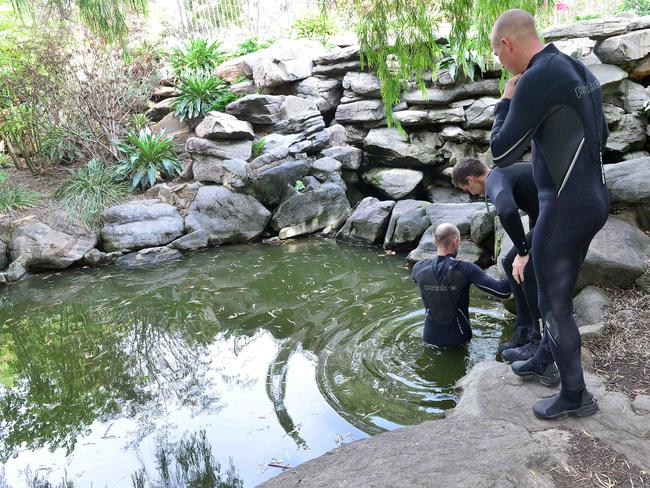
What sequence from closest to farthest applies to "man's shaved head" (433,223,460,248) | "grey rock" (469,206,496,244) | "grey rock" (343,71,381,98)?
"man's shaved head" (433,223,460,248), "grey rock" (469,206,496,244), "grey rock" (343,71,381,98)

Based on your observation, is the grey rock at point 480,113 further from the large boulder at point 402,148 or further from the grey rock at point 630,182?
the grey rock at point 630,182

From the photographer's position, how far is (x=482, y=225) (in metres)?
6.04

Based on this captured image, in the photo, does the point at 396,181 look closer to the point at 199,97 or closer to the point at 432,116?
the point at 432,116

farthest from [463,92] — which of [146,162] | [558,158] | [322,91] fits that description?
[558,158]

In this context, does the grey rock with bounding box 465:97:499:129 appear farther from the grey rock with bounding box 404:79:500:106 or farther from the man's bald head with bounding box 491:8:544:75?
the man's bald head with bounding box 491:8:544:75

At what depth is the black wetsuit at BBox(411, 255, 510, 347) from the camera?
3.54 meters

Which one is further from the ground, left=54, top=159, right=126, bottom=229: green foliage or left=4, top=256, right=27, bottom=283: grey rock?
left=54, top=159, right=126, bottom=229: green foliage

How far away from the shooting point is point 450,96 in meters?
9.09

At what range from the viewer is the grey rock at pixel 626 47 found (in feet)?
26.2

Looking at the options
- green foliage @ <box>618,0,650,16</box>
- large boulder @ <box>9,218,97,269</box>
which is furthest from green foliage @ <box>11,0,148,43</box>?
green foliage @ <box>618,0,650,16</box>

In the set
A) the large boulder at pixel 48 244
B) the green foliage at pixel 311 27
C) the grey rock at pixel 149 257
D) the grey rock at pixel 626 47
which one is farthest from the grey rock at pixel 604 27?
the large boulder at pixel 48 244

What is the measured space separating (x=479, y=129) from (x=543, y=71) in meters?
7.01

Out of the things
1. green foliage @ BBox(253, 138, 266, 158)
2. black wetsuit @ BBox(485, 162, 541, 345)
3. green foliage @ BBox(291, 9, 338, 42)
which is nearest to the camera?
black wetsuit @ BBox(485, 162, 541, 345)

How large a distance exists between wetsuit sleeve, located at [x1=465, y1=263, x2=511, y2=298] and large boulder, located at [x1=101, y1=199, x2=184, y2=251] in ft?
18.0
